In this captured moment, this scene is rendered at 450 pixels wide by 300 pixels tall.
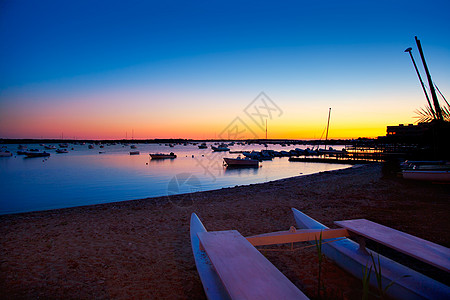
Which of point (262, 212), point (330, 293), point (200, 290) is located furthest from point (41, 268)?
point (262, 212)

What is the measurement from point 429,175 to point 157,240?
1157 cm

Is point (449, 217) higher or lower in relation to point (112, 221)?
higher

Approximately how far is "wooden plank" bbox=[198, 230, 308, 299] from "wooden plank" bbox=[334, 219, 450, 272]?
59.3 inches

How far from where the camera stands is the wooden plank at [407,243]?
2.32m

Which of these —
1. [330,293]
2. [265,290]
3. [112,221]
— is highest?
[265,290]

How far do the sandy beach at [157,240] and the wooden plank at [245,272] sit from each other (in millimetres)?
1081

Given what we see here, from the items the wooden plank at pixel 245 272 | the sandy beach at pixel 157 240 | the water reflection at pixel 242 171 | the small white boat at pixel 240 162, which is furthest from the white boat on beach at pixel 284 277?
the small white boat at pixel 240 162

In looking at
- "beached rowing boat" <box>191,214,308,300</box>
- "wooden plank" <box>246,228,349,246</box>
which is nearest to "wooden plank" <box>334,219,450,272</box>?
"wooden plank" <box>246,228,349,246</box>

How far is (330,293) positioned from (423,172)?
10.6m

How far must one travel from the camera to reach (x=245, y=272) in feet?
6.88

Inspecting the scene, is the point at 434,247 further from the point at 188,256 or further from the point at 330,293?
the point at 188,256

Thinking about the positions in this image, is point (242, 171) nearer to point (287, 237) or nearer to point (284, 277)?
point (287, 237)

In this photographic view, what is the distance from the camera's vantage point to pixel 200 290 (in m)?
3.29

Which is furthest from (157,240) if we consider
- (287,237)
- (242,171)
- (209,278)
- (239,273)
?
(242,171)
